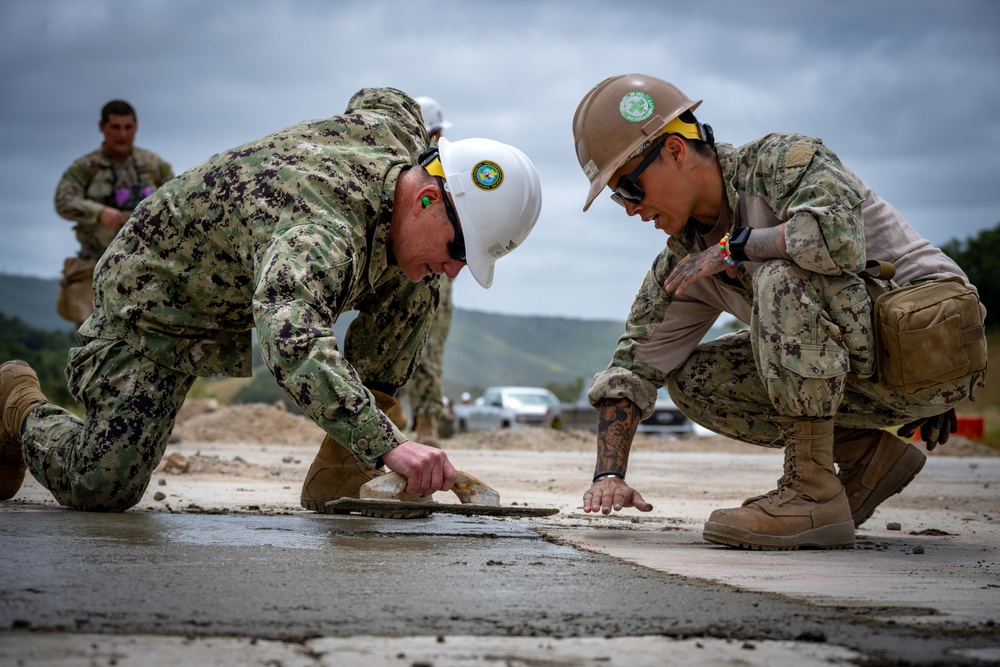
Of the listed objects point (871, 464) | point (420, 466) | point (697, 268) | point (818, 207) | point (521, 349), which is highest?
point (521, 349)

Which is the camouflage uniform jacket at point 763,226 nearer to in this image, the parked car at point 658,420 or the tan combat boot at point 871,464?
the tan combat boot at point 871,464

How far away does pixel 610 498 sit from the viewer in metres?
3.68

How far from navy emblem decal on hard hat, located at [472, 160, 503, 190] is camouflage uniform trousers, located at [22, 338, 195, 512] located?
1.38m

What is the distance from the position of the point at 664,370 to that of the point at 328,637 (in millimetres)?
2428

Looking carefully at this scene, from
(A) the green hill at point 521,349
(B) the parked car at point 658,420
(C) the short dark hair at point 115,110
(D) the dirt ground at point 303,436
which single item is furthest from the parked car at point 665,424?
(A) the green hill at point 521,349

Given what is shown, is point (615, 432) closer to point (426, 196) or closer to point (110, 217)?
point (426, 196)

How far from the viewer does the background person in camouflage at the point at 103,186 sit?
9078mm

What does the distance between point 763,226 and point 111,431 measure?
8.05ft

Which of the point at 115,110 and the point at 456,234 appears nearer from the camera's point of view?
the point at 456,234

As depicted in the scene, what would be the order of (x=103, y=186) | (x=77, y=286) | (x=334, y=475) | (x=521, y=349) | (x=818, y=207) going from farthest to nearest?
(x=521, y=349) < (x=77, y=286) < (x=103, y=186) < (x=334, y=475) < (x=818, y=207)

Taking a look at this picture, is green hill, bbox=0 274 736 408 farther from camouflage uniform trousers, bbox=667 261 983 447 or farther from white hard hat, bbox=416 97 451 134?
camouflage uniform trousers, bbox=667 261 983 447

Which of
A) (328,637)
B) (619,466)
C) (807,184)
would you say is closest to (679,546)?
(619,466)

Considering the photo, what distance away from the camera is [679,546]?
3355 millimetres

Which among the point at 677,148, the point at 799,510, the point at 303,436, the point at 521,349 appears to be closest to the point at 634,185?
the point at 677,148
